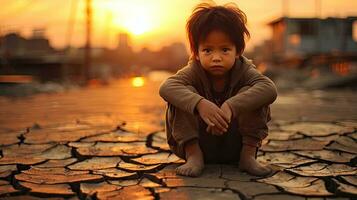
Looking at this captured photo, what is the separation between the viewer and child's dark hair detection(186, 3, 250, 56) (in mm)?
1909

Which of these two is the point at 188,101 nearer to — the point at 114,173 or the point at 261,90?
the point at 261,90

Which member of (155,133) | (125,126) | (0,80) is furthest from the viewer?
(0,80)

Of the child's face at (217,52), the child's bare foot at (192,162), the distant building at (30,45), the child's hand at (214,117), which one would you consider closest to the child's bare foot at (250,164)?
the child's bare foot at (192,162)

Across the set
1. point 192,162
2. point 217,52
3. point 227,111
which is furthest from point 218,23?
point 192,162

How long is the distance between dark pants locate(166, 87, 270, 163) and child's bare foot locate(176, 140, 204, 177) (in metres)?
0.04

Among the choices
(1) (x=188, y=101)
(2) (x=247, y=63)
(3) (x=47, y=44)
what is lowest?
(1) (x=188, y=101)

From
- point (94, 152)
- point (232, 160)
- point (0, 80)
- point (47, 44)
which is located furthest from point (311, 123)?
point (47, 44)

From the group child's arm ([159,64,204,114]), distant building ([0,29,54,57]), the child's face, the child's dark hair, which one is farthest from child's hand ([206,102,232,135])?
distant building ([0,29,54,57])

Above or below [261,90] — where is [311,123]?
below

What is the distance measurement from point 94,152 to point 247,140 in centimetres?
117

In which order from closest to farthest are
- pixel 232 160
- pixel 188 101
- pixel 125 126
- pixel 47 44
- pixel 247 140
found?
pixel 188 101, pixel 247 140, pixel 232 160, pixel 125 126, pixel 47 44

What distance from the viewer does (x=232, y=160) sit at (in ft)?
7.13

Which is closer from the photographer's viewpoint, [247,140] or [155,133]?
[247,140]

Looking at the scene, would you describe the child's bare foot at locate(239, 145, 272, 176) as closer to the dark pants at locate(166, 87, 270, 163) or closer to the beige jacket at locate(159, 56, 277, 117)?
the dark pants at locate(166, 87, 270, 163)
